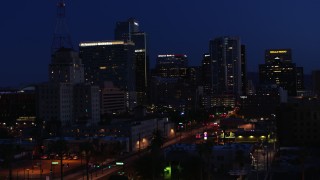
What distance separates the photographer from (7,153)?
144 ft

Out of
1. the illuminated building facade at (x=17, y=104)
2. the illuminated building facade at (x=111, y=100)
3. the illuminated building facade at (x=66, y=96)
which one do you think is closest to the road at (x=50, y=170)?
the illuminated building facade at (x=66, y=96)

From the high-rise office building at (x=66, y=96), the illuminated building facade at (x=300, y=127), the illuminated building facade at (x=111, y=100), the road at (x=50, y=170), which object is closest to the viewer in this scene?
the road at (x=50, y=170)

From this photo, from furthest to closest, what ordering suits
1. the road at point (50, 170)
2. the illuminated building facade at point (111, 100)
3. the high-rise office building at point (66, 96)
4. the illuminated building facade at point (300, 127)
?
the illuminated building facade at point (111, 100) → the high-rise office building at point (66, 96) → the illuminated building facade at point (300, 127) → the road at point (50, 170)

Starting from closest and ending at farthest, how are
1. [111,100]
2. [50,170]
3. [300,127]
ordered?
[50,170], [300,127], [111,100]

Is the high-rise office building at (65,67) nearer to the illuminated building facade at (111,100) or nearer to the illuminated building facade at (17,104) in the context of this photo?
the illuminated building facade at (17,104)

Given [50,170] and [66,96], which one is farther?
[66,96]

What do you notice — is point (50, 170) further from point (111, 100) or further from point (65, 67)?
point (111, 100)

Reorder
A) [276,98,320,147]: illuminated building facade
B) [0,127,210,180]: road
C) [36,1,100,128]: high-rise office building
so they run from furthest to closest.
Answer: [36,1,100,128]: high-rise office building, [276,98,320,147]: illuminated building facade, [0,127,210,180]: road

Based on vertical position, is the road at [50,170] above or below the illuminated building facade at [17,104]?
below

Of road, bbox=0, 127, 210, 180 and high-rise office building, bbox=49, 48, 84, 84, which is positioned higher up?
high-rise office building, bbox=49, 48, 84, 84

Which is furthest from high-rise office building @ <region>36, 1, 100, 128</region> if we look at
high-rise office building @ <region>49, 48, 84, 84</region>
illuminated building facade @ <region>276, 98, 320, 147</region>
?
illuminated building facade @ <region>276, 98, 320, 147</region>

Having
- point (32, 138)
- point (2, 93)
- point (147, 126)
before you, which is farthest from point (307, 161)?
point (2, 93)

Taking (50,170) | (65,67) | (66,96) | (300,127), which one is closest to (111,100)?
(65,67)

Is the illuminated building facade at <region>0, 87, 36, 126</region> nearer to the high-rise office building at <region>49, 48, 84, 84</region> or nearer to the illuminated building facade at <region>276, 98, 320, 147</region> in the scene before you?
the high-rise office building at <region>49, 48, 84, 84</region>
